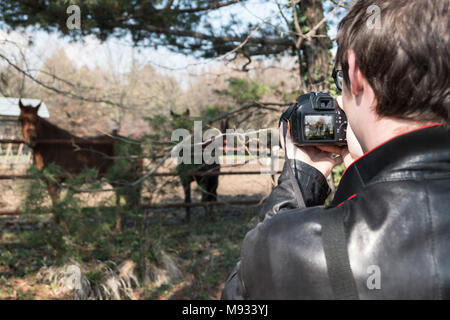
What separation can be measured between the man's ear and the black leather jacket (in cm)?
13

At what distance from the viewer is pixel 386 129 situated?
0.72 m

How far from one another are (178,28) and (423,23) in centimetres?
461

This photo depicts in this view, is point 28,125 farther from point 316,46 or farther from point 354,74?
point 354,74

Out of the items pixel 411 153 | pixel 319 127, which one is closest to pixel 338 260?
pixel 411 153

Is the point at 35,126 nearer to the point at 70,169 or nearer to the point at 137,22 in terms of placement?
the point at 70,169

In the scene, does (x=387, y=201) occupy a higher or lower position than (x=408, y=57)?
lower

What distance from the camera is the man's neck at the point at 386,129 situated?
0.70 meters

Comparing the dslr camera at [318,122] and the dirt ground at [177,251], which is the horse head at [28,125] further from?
the dslr camera at [318,122]

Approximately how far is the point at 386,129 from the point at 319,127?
315 mm

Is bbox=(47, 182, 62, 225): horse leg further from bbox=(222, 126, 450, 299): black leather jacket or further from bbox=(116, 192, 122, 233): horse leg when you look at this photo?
bbox=(222, 126, 450, 299): black leather jacket

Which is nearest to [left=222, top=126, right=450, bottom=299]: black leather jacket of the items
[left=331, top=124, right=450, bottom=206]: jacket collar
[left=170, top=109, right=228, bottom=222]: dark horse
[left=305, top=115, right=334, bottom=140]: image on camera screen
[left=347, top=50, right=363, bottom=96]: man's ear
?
[left=331, top=124, right=450, bottom=206]: jacket collar

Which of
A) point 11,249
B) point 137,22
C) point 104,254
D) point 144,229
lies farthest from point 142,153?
point 11,249

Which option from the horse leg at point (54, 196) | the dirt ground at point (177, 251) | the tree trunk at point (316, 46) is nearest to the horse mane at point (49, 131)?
the dirt ground at point (177, 251)

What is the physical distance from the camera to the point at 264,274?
711 mm
